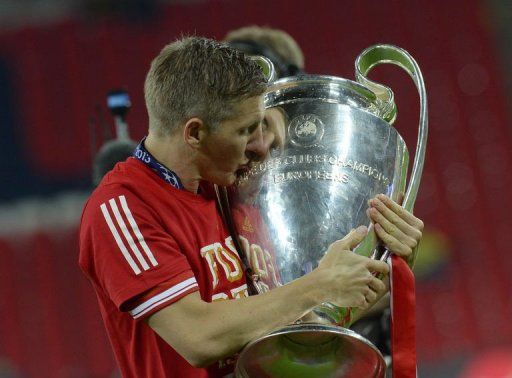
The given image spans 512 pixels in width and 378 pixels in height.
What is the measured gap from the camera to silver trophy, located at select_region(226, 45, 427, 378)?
4.83ft

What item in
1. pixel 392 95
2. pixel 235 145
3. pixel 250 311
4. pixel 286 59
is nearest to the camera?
pixel 250 311

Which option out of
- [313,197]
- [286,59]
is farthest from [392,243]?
[286,59]

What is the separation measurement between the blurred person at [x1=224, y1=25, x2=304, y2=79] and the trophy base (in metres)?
0.76

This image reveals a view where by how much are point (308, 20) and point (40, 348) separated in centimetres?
163

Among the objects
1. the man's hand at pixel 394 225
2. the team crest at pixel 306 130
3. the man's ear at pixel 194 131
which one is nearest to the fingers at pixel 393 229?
the man's hand at pixel 394 225

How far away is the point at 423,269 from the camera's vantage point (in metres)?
3.73

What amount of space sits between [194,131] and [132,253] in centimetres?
20

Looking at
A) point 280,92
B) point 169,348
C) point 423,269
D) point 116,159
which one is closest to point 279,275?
point 169,348

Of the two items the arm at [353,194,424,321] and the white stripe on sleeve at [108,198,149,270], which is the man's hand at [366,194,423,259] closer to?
the arm at [353,194,424,321]

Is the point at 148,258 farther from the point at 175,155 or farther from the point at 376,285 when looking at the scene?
the point at 376,285

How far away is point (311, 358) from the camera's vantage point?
1.49 meters

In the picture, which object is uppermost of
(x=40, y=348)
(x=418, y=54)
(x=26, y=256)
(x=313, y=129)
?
(x=313, y=129)

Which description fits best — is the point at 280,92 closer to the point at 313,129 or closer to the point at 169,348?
the point at 313,129

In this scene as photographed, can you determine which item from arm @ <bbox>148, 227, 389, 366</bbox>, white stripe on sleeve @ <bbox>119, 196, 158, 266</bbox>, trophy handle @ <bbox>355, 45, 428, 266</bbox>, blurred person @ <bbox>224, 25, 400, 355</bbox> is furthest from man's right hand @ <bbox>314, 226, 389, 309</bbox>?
blurred person @ <bbox>224, 25, 400, 355</bbox>
